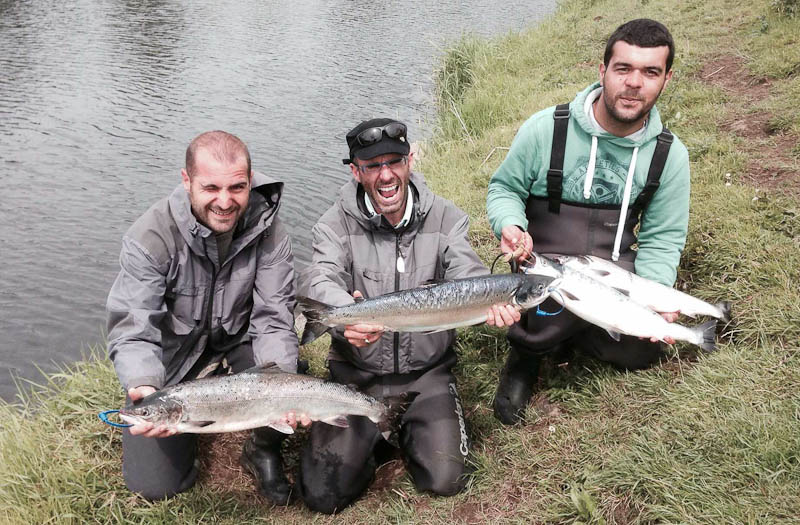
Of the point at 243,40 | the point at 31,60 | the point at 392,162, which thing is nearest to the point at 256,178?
the point at 392,162

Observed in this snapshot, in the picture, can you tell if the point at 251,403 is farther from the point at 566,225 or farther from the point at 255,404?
the point at 566,225

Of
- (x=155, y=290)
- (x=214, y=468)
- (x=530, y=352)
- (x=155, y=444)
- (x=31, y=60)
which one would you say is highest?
(x=31, y=60)

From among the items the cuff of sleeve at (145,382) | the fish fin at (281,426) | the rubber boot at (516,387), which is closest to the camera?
the cuff of sleeve at (145,382)

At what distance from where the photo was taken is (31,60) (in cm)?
1608

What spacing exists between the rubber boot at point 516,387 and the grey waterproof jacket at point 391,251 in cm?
74

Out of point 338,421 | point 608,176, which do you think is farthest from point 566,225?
point 338,421

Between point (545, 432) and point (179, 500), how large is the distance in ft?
8.14

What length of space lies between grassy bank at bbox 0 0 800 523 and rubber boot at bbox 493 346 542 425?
9cm

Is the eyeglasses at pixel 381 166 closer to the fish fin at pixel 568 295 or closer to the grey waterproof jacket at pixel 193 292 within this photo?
the grey waterproof jacket at pixel 193 292

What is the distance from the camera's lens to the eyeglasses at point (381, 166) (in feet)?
13.5

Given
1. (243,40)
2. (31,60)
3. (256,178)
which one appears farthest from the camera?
(243,40)

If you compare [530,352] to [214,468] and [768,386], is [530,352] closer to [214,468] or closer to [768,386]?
[768,386]

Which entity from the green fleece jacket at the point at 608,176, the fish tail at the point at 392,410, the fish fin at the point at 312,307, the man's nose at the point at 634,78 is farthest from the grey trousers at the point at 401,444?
the man's nose at the point at 634,78

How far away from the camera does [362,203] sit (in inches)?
169
